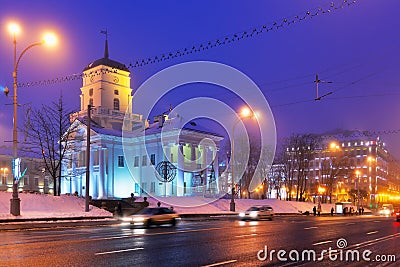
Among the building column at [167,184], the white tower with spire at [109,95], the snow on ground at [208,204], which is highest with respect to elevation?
the white tower with spire at [109,95]

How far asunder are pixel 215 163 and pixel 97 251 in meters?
70.8

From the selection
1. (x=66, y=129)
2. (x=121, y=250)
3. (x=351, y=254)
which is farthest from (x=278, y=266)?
(x=66, y=129)

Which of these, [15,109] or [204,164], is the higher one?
[15,109]

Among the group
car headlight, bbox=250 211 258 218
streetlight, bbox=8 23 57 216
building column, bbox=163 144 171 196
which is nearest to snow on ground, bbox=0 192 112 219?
streetlight, bbox=8 23 57 216

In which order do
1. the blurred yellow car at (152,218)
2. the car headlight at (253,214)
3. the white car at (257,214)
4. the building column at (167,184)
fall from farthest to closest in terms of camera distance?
1. the building column at (167,184)
2. the car headlight at (253,214)
3. the white car at (257,214)
4. the blurred yellow car at (152,218)

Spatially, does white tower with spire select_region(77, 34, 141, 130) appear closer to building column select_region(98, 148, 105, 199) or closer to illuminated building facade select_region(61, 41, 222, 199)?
illuminated building facade select_region(61, 41, 222, 199)

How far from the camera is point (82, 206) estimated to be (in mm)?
43344

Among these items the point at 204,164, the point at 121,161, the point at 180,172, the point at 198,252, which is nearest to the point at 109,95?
the point at 121,161

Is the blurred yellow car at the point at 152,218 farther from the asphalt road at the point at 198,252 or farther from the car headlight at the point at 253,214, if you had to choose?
the car headlight at the point at 253,214

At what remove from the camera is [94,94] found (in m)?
86.1

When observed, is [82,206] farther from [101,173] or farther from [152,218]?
[101,173]

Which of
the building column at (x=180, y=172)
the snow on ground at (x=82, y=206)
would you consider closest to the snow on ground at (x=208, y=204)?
the snow on ground at (x=82, y=206)

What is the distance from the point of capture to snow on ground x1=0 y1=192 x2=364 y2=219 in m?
36.2

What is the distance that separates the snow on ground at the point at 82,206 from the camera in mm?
36156
